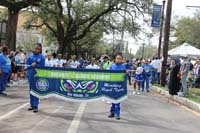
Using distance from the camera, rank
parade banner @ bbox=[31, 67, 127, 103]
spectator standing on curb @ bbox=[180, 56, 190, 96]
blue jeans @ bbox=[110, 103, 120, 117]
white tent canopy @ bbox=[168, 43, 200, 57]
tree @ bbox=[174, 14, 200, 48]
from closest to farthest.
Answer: blue jeans @ bbox=[110, 103, 120, 117], parade banner @ bbox=[31, 67, 127, 103], spectator standing on curb @ bbox=[180, 56, 190, 96], white tent canopy @ bbox=[168, 43, 200, 57], tree @ bbox=[174, 14, 200, 48]

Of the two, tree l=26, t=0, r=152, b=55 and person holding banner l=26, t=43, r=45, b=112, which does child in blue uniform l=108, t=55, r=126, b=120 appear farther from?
tree l=26, t=0, r=152, b=55

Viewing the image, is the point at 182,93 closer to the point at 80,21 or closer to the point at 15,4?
the point at 15,4

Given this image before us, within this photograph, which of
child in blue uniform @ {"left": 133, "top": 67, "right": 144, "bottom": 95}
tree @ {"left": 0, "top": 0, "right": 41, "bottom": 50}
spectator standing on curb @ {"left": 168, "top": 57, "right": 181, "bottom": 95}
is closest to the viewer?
spectator standing on curb @ {"left": 168, "top": 57, "right": 181, "bottom": 95}

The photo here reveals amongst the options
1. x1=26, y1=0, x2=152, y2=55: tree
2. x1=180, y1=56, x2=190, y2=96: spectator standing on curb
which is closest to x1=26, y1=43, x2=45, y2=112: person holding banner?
x1=180, y1=56, x2=190, y2=96: spectator standing on curb

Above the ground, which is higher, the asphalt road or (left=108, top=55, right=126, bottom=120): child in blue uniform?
(left=108, top=55, right=126, bottom=120): child in blue uniform

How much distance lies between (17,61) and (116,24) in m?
27.0

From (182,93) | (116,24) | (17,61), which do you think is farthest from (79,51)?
(182,93)

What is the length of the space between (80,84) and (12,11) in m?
21.2

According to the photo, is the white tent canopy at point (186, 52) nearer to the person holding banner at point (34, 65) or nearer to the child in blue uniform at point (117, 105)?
the child in blue uniform at point (117, 105)

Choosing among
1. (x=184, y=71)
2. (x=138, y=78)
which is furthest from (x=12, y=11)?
(x=184, y=71)

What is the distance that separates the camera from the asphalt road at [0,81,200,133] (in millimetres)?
10773

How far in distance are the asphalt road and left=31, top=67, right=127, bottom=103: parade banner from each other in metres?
0.51

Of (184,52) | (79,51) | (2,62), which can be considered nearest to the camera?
(2,62)

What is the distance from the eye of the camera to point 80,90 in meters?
13.3
